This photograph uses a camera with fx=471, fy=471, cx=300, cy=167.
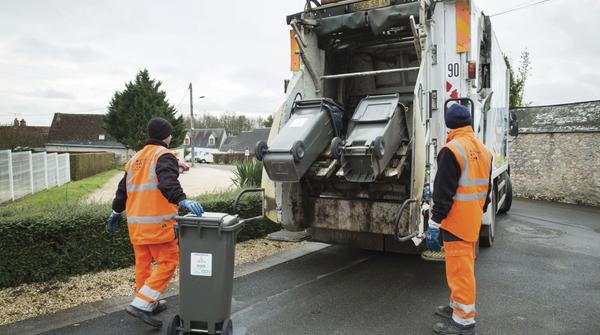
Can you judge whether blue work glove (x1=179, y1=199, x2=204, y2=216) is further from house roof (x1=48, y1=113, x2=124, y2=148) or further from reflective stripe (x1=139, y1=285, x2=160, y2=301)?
house roof (x1=48, y1=113, x2=124, y2=148)

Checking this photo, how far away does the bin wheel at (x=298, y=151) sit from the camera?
160 inches

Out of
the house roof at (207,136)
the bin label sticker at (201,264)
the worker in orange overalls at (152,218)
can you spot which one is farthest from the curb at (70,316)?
the house roof at (207,136)

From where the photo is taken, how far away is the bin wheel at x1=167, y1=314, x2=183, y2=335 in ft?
10.3

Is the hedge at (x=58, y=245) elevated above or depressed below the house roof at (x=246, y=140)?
below

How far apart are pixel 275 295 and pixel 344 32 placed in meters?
3.11

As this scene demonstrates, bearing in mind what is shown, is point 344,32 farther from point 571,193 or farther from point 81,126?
point 81,126

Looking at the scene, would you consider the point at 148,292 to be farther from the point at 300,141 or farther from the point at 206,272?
the point at 300,141

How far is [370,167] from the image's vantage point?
13.1ft

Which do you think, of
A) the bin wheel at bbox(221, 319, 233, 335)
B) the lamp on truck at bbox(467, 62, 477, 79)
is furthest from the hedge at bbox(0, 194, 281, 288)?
the lamp on truck at bbox(467, 62, 477, 79)

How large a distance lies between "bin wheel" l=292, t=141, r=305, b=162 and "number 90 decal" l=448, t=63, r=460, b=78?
169 centimetres

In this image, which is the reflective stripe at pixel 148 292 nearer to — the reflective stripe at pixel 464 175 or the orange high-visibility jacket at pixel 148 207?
the orange high-visibility jacket at pixel 148 207

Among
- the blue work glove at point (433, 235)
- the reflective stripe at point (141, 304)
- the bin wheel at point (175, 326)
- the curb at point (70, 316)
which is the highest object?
the blue work glove at point (433, 235)

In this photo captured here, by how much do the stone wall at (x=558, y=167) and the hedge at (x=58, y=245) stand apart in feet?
38.9

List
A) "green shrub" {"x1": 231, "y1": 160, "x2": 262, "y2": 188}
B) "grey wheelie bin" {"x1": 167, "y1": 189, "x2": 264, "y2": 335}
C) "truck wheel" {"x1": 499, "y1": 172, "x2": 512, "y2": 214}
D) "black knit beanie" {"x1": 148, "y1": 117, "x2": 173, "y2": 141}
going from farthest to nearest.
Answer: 1. "truck wheel" {"x1": 499, "y1": 172, "x2": 512, "y2": 214}
2. "green shrub" {"x1": 231, "y1": 160, "x2": 262, "y2": 188}
3. "black knit beanie" {"x1": 148, "y1": 117, "x2": 173, "y2": 141}
4. "grey wheelie bin" {"x1": 167, "y1": 189, "x2": 264, "y2": 335}
